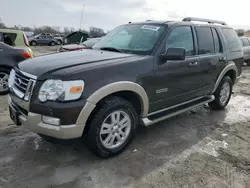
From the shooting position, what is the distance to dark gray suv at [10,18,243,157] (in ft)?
8.46

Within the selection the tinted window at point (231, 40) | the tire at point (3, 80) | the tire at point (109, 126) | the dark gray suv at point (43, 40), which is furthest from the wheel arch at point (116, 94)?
the dark gray suv at point (43, 40)

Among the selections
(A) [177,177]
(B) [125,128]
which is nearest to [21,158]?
(B) [125,128]

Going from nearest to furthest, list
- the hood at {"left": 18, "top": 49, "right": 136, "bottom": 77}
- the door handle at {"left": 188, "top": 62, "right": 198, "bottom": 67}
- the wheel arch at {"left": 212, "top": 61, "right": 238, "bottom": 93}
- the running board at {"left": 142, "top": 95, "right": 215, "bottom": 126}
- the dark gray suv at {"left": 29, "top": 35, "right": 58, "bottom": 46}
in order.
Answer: the hood at {"left": 18, "top": 49, "right": 136, "bottom": 77} → the running board at {"left": 142, "top": 95, "right": 215, "bottom": 126} → the door handle at {"left": 188, "top": 62, "right": 198, "bottom": 67} → the wheel arch at {"left": 212, "top": 61, "right": 238, "bottom": 93} → the dark gray suv at {"left": 29, "top": 35, "right": 58, "bottom": 46}

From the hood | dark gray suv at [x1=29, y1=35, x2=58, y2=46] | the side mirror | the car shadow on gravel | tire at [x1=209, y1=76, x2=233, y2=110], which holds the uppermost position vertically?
the side mirror

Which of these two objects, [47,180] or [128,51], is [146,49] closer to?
[128,51]

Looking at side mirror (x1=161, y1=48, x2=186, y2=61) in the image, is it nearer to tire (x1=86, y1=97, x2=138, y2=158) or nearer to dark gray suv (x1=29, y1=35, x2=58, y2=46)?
tire (x1=86, y1=97, x2=138, y2=158)

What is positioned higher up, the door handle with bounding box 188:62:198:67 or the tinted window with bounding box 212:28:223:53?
the tinted window with bounding box 212:28:223:53

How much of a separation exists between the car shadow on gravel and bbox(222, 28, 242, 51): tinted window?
2202 millimetres

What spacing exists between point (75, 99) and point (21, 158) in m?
1.21

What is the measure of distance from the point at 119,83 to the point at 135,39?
1.14 metres

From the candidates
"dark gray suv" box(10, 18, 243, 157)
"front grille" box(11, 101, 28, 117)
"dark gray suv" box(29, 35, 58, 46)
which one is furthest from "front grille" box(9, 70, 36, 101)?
"dark gray suv" box(29, 35, 58, 46)

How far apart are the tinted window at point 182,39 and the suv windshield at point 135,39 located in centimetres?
20

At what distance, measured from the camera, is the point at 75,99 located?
257cm

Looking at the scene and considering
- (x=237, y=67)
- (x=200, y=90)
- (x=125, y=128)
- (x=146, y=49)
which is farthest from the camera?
(x=237, y=67)
